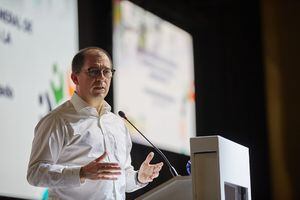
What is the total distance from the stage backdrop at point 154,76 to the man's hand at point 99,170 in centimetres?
234

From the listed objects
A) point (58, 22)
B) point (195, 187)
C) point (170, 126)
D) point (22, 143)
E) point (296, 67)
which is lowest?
point (195, 187)

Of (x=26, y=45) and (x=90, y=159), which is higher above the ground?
(x=26, y=45)

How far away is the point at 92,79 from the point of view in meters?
2.49

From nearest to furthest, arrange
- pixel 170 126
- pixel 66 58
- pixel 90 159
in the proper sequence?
pixel 90 159
pixel 66 58
pixel 170 126

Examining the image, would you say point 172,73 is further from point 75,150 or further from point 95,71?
point 75,150

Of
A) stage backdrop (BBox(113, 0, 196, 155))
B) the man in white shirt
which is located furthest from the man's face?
stage backdrop (BBox(113, 0, 196, 155))

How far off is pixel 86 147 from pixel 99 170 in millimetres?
248

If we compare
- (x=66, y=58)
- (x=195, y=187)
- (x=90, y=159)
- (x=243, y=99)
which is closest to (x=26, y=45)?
(x=66, y=58)

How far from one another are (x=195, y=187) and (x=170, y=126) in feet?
10.2

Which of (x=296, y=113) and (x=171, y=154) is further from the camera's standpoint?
(x=296, y=113)

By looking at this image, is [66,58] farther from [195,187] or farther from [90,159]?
[195,187]

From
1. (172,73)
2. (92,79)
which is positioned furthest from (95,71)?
(172,73)

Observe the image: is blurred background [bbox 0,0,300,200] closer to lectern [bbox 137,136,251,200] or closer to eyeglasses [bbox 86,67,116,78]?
eyeglasses [bbox 86,67,116,78]

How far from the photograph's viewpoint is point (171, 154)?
535 centimetres
